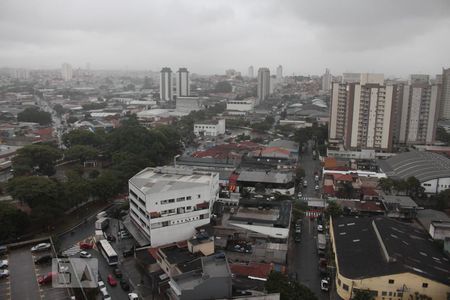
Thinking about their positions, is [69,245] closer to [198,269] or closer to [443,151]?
[198,269]

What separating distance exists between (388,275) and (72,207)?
12781 mm

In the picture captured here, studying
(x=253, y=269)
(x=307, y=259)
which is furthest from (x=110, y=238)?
(x=307, y=259)

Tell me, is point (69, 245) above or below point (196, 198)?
below

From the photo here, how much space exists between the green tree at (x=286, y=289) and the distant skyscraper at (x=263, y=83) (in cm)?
5430

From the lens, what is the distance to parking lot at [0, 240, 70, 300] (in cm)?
980

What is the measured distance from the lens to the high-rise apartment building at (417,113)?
28.9 metres

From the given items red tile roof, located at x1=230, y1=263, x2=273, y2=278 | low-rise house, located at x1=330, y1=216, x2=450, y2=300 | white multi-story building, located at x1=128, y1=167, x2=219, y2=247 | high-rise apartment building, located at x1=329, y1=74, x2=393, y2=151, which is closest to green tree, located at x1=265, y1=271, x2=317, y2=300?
red tile roof, located at x1=230, y1=263, x2=273, y2=278

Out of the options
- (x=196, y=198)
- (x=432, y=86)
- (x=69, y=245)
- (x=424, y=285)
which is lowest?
(x=69, y=245)

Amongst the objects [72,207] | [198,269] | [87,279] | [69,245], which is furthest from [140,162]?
[198,269]

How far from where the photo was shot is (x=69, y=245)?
44.0 feet

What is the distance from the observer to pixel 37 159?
70.1 ft

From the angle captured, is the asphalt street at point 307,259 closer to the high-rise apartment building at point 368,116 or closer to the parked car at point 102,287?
the parked car at point 102,287

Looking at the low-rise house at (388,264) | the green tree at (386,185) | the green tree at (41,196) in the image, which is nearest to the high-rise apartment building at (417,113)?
the green tree at (386,185)

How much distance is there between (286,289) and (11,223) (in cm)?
961
